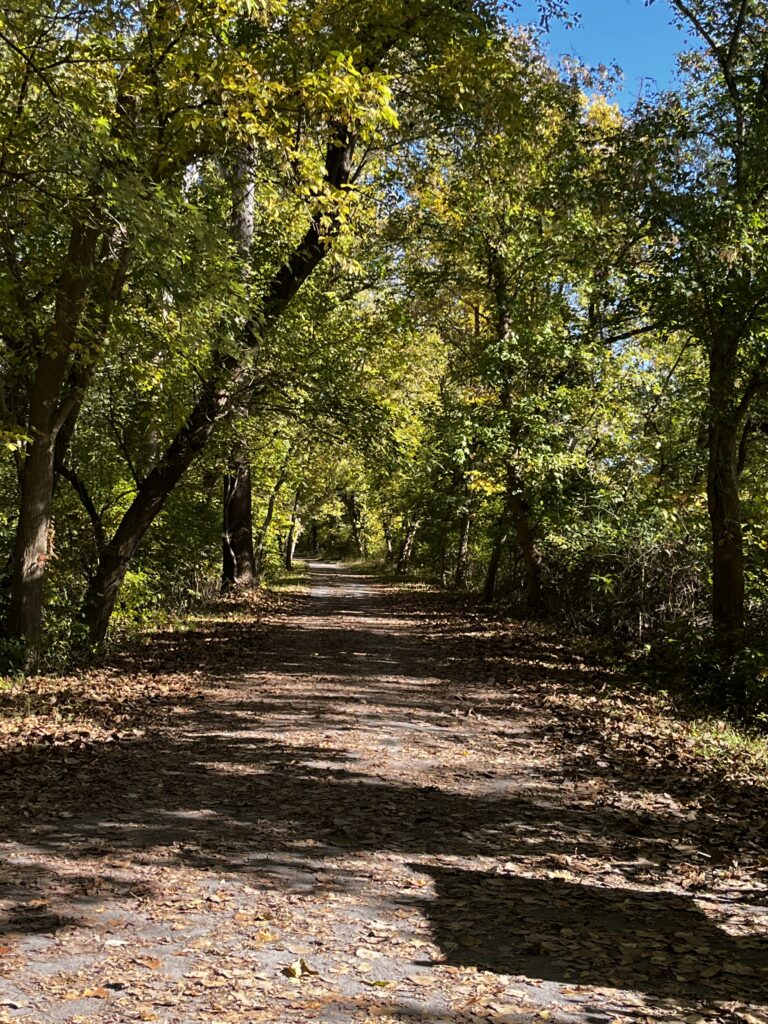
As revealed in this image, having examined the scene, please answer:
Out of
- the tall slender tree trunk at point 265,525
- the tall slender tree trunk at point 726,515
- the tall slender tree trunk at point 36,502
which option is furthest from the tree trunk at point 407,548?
the tall slender tree trunk at point 36,502

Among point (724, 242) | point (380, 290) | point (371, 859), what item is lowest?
point (371, 859)

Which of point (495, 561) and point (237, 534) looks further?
point (237, 534)

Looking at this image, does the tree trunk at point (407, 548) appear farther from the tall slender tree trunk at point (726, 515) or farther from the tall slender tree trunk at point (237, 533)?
the tall slender tree trunk at point (726, 515)

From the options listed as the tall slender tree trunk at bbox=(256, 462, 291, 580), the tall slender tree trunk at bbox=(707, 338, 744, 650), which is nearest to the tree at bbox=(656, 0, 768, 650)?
the tall slender tree trunk at bbox=(707, 338, 744, 650)

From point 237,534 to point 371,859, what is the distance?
18500 millimetres

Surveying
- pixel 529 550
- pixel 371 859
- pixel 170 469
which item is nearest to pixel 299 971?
pixel 371 859

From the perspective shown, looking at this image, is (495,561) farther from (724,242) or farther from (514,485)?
(724,242)

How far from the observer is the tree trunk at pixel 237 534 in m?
22.2

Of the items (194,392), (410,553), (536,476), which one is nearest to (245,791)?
(194,392)

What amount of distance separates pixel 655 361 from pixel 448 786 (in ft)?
49.1

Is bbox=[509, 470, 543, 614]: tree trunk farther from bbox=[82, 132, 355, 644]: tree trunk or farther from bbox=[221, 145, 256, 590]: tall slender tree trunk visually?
bbox=[82, 132, 355, 644]: tree trunk

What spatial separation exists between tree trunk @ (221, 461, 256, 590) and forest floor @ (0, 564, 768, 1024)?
40.5ft

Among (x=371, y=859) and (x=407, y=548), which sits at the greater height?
(x=407, y=548)

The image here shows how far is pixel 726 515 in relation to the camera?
1069cm
